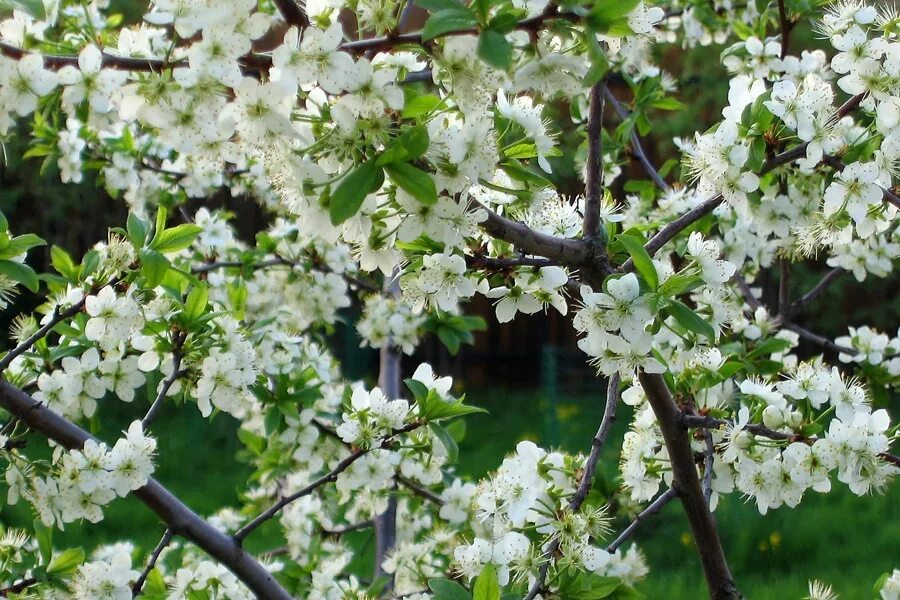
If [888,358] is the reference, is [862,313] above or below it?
above

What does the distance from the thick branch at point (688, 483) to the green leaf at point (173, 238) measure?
2.24 feet

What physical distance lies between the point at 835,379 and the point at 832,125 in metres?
0.43

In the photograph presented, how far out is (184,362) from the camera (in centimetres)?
156

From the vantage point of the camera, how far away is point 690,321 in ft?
3.50

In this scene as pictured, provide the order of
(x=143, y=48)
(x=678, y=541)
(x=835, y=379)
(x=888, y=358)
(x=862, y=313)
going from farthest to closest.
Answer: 1. (x=862, y=313)
2. (x=678, y=541)
3. (x=888, y=358)
4. (x=835, y=379)
5. (x=143, y=48)

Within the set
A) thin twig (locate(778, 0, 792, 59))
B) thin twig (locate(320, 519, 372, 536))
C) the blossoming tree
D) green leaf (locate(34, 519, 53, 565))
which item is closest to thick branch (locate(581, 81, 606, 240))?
the blossoming tree

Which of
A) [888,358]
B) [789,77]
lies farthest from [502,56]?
[888,358]

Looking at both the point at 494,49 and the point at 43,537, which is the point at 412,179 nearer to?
the point at 494,49

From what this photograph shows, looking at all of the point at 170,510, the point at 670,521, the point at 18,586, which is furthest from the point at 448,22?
the point at 670,521

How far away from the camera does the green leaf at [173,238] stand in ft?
4.60

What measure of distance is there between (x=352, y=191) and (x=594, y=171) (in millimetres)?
537

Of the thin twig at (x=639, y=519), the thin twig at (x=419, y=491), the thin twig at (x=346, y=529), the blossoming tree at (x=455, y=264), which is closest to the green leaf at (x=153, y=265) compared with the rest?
the blossoming tree at (x=455, y=264)

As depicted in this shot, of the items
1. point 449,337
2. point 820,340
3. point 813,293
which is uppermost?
point 449,337

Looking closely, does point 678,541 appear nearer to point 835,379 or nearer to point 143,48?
point 835,379
